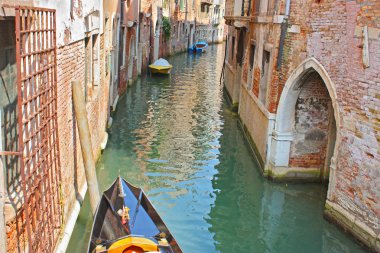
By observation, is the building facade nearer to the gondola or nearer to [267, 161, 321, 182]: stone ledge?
the gondola

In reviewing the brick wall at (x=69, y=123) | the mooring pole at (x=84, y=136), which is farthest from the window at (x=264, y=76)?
the mooring pole at (x=84, y=136)

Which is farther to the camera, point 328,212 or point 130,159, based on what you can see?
point 130,159

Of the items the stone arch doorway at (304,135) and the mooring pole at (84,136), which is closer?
the mooring pole at (84,136)

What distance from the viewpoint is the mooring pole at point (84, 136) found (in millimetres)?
6242

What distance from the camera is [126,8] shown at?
15.9 meters

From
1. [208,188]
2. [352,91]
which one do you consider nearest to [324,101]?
[352,91]

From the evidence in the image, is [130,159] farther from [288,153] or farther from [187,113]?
[187,113]

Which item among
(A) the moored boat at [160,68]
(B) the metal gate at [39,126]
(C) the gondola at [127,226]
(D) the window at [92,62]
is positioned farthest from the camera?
(A) the moored boat at [160,68]

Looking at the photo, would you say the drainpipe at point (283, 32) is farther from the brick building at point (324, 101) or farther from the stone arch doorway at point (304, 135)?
the stone arch doorway at point (304, 135)

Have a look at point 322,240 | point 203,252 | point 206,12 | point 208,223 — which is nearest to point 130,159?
point 208,223

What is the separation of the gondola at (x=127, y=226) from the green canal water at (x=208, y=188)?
83 cm

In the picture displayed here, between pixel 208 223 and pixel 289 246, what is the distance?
123 cm

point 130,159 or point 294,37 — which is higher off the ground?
point 294,37

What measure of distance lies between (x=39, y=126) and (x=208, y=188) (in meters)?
4.39
